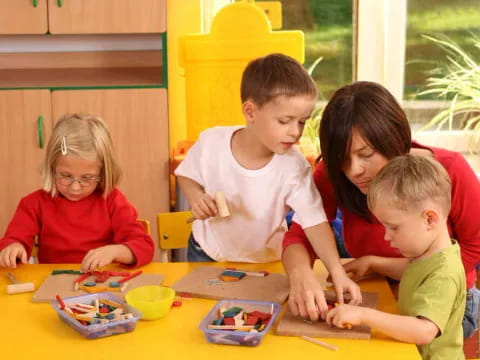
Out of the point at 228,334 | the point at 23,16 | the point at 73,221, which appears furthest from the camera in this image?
the point at 23,16

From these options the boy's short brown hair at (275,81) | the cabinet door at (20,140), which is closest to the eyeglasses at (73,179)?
the boy's short brown hair at (275,81)

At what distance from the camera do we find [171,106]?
3.09m

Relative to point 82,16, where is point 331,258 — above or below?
below

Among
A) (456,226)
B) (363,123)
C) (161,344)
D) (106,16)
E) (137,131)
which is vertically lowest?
(161,344)

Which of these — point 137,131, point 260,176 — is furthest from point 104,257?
point 137,131

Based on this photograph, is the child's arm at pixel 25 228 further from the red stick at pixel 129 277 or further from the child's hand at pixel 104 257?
the red stick at pixel 129 277

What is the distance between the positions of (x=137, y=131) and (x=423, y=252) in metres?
1.82

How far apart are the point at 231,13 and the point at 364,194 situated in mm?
1501

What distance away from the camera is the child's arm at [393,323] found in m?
1.26

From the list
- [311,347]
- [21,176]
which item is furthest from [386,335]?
[21,176]

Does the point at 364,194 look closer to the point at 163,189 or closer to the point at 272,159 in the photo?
the point at 272,159

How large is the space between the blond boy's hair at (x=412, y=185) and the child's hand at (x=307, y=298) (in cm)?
20

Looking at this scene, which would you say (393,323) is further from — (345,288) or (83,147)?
(83,147)

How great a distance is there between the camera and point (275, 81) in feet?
5.50
